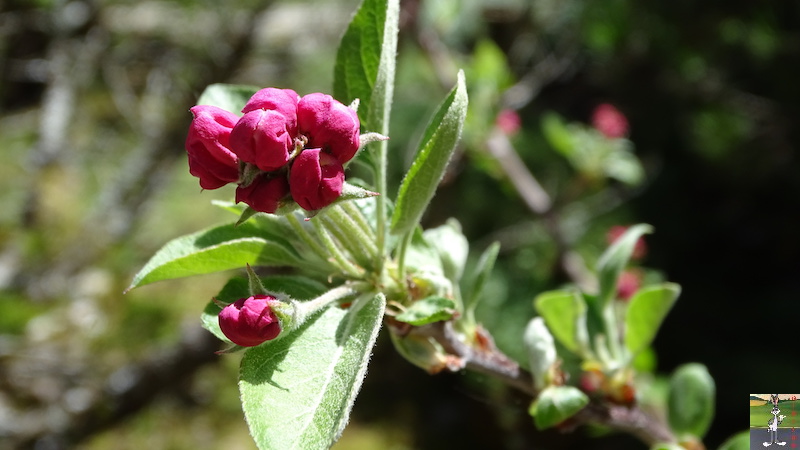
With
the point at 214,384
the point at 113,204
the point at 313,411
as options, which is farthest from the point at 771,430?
the point at 113,204

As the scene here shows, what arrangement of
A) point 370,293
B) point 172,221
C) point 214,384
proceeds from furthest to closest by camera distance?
point 172,221 < point 214,384 < point 370,293

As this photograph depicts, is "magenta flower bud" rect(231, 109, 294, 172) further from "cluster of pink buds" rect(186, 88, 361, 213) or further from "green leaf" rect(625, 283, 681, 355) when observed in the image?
"green leaf" rect(625, 283, 681, 355)

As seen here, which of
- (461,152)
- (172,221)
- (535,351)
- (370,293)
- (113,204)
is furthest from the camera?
(172,221)

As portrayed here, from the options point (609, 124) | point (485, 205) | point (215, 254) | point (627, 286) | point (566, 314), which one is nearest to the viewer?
point (215, 254)

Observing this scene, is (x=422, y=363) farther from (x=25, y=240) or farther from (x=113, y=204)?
(x=25, y=240)

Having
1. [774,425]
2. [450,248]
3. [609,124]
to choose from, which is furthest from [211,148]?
[609,124]

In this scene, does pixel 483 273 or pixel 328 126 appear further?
pixel 483 273

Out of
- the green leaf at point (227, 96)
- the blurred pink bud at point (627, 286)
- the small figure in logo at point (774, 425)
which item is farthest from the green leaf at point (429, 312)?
the blurred pink bud at point (627, 286)

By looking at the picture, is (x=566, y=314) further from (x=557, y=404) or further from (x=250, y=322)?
(x=250, y=322)
